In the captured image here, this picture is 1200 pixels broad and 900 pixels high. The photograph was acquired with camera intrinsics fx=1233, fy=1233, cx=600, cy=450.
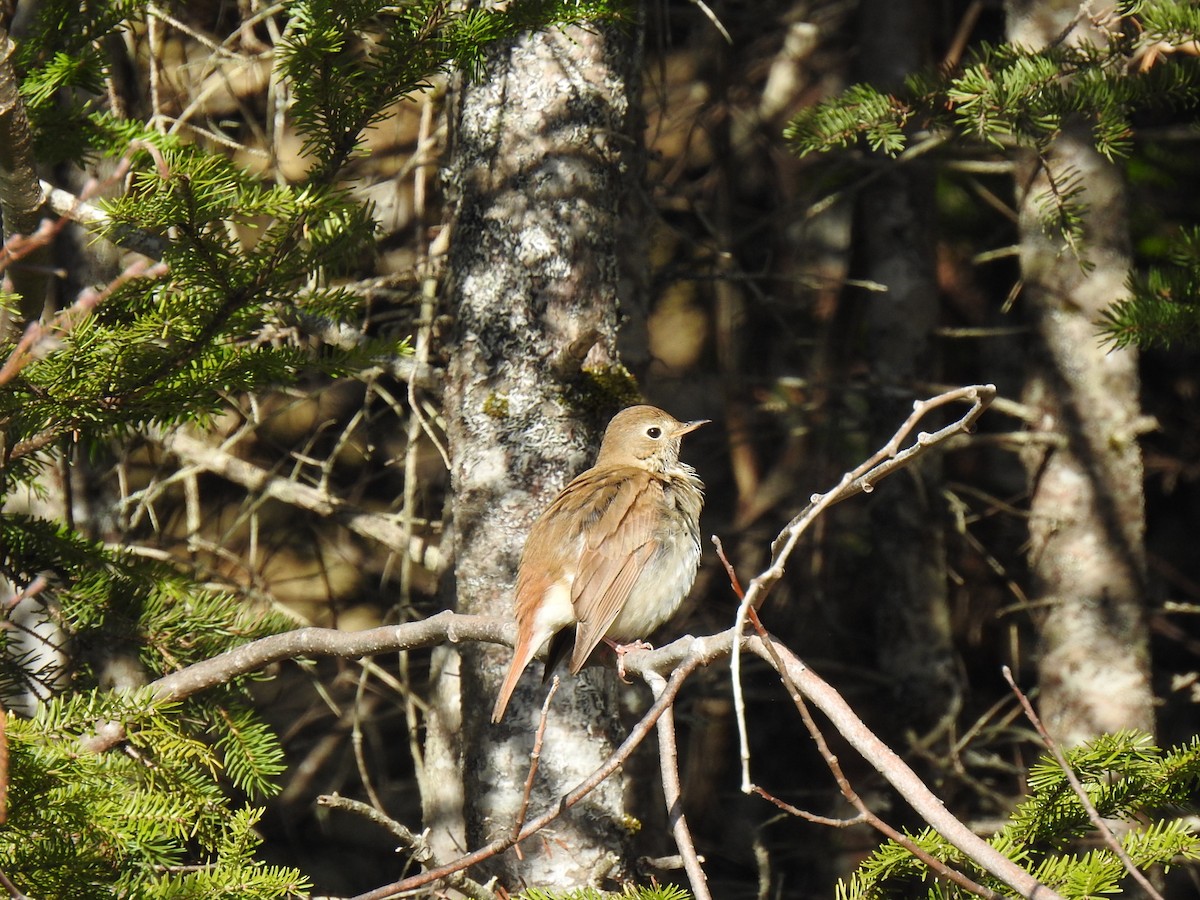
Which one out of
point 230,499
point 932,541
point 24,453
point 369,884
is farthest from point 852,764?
point 24,453

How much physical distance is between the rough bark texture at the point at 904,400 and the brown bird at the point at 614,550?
1921 mm

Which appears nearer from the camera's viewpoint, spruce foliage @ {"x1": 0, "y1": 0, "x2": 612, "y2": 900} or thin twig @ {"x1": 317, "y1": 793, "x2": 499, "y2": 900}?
spruce foliage @ {"x1": 0, "y1": 0, "x2": 612, "y2": 900}

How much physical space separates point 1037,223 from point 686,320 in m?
2.83

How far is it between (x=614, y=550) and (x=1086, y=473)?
2371 millimetres

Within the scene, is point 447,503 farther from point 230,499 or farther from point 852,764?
point 852,764

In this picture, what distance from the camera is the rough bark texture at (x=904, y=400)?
609 cm

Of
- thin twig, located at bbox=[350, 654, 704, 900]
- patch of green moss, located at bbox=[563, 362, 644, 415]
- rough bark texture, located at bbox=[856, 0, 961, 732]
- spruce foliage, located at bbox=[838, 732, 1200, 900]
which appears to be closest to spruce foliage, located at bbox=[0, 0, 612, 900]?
thin twig, located at bbox=[350, 654, 704, 900]

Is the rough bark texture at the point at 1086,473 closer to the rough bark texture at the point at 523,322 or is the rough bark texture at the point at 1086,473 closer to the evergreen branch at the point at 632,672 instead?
the rough bark texture at the point at 523,322

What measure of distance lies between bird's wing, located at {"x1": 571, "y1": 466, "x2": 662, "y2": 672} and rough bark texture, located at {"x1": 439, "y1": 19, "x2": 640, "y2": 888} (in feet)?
0.53

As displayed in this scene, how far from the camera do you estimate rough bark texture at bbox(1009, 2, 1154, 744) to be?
508 cm

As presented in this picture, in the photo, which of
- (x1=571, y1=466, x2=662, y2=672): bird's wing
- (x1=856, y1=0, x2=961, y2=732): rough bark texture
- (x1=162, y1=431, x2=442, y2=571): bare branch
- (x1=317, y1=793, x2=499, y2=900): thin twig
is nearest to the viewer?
(x1=317, y1=793, x2=499, y2=900): thin twig

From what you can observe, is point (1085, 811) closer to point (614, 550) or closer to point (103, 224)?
point (614, 550)

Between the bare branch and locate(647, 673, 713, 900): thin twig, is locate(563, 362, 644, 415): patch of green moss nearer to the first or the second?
the bare branch

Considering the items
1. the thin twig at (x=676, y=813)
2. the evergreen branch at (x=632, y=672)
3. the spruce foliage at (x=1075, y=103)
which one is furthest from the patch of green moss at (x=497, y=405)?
the thin twig at (x=676, y=813)
